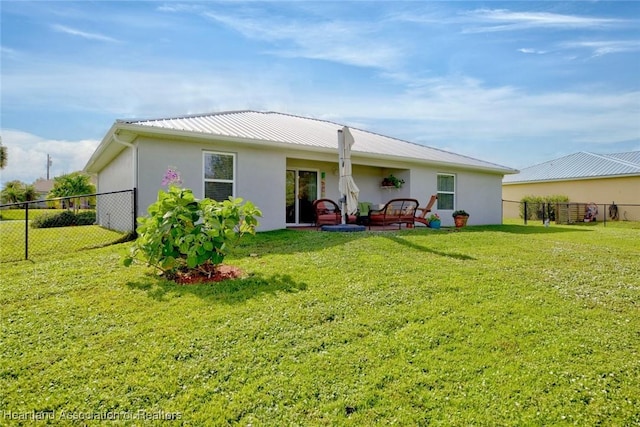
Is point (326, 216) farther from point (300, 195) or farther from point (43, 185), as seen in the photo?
point (43, 185)

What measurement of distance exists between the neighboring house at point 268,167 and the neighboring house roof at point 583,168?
30.3 ft

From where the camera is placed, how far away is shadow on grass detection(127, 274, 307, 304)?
4340 millimetres

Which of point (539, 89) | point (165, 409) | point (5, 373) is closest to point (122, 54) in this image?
point (5, 373)

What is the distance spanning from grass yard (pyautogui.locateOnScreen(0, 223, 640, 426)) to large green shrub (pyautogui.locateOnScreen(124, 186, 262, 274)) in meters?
0.39

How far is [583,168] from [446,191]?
1404 centimetres

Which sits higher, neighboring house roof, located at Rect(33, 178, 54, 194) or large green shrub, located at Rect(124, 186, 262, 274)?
neighboring house roof, located at Rect(33, 178, 54, 194)

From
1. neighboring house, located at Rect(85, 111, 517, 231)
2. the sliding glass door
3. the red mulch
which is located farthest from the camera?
the sliding glass door

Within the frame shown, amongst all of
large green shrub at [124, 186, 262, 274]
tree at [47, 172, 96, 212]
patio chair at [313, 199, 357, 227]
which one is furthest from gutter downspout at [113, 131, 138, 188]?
tree at [47, 172, 96, 212]

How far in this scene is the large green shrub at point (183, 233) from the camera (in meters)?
4.76

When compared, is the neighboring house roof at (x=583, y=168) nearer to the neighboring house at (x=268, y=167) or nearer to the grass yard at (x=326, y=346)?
the neighboring house at (x=268, y=167)

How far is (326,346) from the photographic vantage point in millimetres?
3219

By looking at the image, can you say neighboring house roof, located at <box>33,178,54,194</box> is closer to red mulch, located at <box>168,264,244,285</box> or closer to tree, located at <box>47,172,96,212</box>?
tree, located at <box>47,172,96,212</box>

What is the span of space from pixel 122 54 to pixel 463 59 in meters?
9.50

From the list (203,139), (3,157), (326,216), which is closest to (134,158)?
(203,139)
